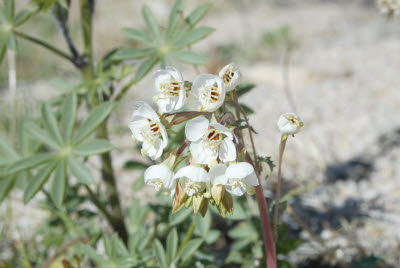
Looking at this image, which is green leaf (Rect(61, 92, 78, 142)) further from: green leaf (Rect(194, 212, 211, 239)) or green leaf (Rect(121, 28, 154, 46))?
green leaf (Rect(194, 212, 211, 239))

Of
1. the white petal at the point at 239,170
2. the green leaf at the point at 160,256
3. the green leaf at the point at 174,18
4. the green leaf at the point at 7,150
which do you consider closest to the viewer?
the white petal at the point at 239,170

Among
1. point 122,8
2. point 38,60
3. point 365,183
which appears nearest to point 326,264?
point 365,183

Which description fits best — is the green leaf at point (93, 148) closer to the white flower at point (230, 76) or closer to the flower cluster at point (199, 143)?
the flower cluster at point (199, 143)

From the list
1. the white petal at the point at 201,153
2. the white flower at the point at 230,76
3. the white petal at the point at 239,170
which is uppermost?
the white flower at the point at 230,76

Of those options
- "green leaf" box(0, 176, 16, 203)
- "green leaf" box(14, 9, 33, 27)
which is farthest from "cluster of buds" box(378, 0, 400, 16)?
"green leaf" box(0, 176, 16, 203)

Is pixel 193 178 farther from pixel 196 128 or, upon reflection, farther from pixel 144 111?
pixel 144 111

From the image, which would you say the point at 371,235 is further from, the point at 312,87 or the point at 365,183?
the point at 312,87

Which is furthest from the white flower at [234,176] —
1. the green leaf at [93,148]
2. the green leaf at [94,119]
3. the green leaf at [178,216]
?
the green leaf at [94,119]
